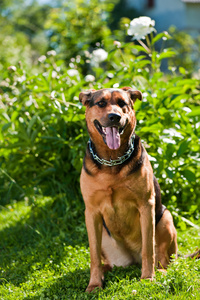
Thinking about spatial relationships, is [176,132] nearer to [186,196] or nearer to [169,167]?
[169,167]

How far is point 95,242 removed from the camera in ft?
10.4

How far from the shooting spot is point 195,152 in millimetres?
4453

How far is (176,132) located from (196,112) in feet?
0.97

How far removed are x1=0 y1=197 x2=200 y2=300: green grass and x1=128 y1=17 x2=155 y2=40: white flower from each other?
2.22 m

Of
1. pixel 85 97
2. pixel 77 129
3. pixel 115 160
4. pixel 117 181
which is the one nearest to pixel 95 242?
pixel 117 181

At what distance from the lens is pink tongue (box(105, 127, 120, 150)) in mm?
2893

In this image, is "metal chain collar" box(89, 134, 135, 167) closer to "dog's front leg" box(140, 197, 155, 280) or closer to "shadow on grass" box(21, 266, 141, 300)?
"dog's front leg" box(140, 197, 155, 280)

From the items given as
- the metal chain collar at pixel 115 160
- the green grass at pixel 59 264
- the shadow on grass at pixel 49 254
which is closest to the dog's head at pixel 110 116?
the metal chain collar at pixel 115 160

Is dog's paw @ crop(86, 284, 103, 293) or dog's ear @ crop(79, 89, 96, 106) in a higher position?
dog's ear @ crop(79, 89, 96, 106)

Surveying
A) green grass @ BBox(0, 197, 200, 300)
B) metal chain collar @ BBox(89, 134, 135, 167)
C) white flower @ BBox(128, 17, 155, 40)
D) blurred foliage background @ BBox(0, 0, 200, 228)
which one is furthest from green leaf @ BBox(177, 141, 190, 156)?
white flower @ BBox(128, 17, 155, 40)

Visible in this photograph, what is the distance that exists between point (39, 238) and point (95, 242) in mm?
1584

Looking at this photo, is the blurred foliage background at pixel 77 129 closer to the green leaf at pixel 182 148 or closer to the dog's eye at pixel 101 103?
the green leaf at pixel 182 148

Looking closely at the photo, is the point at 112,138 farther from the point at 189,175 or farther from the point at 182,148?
the point at 189,175

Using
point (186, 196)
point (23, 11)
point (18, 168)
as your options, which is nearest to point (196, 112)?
point (186, 196)
